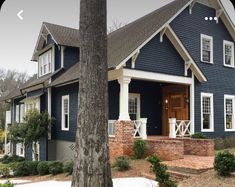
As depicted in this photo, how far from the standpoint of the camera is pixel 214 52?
1984cm

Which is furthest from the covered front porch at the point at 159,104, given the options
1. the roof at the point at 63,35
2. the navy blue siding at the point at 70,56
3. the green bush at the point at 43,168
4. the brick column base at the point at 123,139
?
the roof at the point at 63,35

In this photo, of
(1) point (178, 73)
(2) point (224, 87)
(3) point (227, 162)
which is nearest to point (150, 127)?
(1) point (178, 73)

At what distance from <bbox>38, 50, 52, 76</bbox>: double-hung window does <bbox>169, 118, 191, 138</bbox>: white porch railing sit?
9459 mm

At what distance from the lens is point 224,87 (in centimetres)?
2020

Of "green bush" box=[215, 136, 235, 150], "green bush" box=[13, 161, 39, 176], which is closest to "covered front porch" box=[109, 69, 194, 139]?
"green bush" box=[215, 136, 235, 150]

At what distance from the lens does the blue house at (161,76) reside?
15.8m

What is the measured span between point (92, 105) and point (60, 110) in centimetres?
1375

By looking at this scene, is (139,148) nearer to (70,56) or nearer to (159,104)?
(159,104)

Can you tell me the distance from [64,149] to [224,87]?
32.9 ft

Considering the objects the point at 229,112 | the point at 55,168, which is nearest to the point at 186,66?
the point at 229,112

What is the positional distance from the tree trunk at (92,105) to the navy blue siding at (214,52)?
1142 cm

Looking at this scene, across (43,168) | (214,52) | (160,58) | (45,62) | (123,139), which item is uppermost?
(214,52)

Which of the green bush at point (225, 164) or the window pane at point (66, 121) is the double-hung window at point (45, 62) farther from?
the green bush at point (225, 164)

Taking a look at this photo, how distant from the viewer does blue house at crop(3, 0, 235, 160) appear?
15.8 metres
